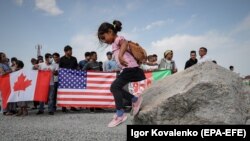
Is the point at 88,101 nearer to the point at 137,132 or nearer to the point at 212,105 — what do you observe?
the point at 212,105

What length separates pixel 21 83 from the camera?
914cm

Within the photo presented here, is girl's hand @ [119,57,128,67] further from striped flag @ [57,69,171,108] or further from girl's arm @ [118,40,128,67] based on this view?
striped flag @ [57,69,171,108]

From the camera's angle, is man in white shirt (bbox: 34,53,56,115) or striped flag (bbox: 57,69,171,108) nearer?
man in white shirt (bbox: 34,53,56,115)

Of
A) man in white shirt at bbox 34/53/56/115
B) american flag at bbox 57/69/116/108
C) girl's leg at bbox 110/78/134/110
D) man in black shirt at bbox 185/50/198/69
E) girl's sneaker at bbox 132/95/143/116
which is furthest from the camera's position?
man in black shirt at bbox 185/50/198/69

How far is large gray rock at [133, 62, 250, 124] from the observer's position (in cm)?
441

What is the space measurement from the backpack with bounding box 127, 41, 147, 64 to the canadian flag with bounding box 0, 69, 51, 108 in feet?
15.7

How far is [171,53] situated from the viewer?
10.1 m

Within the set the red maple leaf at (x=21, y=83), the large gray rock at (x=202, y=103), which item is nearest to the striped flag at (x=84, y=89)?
the red maple leaf at (x=21, y=83)

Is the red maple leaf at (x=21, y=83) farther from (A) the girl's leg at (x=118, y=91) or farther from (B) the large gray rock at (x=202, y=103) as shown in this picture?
(B) the large gray rock at (x=202, y=103)

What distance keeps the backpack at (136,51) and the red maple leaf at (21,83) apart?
4.88m

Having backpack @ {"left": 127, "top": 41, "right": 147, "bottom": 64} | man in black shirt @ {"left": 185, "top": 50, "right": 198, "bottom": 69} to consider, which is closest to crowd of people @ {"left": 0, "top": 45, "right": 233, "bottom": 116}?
man in black shirt @ {"left": 185, "top": 50, "right": 198, "bottom": 69}

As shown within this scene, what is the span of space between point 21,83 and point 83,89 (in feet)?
6.10

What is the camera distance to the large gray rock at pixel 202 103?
4.41 meters

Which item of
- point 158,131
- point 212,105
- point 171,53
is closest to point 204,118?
point 212,105
